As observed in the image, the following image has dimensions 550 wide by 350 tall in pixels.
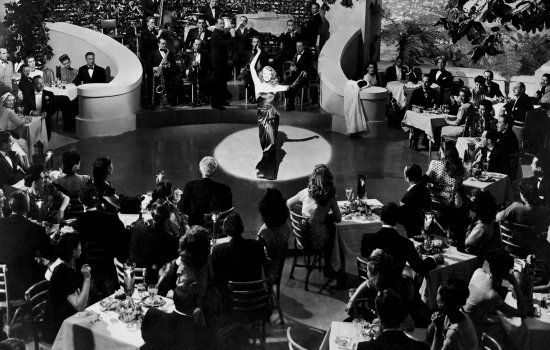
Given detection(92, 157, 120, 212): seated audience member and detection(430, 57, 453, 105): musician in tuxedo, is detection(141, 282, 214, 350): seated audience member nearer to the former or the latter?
detection(92, 157, 120, 212): seated audience member

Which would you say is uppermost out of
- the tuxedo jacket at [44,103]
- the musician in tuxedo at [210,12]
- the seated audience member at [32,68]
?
the musician in tuxedo at [210,12]

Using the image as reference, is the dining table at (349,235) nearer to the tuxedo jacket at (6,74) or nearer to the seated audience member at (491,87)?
the seated audience member at (491,87)

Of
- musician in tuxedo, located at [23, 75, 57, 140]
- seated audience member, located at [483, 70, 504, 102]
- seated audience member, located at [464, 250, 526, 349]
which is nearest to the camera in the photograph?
seated audience member, located at [464, 250, 526, 349]

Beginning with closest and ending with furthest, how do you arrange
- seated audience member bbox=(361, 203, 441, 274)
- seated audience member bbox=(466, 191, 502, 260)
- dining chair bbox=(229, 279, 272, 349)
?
dining chair bbox=(229, 279, 272, 349) → seated audience member bbox=(361, 203, 441, 274) → seated audience member bbox=(466, 191, 502, 260)

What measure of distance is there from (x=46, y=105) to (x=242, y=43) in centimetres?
394

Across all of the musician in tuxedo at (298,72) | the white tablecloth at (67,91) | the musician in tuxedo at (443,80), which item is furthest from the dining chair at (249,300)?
the musician in tuxedo at (443,80)

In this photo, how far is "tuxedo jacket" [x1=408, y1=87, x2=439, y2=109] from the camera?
43.3 feet

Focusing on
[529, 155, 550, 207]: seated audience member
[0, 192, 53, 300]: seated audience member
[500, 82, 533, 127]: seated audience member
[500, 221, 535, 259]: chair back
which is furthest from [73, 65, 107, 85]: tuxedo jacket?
[500, 221, 535, 259]: chair back

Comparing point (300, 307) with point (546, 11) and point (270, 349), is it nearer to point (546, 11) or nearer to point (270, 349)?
point (270, 349)

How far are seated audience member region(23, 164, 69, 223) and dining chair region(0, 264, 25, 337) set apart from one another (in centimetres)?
120

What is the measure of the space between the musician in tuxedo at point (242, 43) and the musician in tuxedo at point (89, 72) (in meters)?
2.59

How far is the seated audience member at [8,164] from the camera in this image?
885 cm

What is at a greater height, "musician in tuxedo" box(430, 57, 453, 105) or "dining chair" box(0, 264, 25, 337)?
"musician in tuxedo" box(430, 57, 453, 105)

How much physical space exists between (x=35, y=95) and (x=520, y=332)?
28.3 feet
